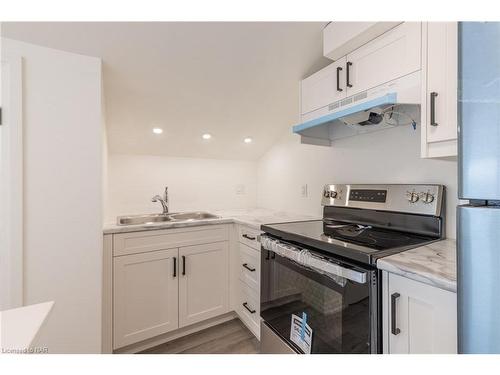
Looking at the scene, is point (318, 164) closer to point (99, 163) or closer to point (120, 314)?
point (99, 163)

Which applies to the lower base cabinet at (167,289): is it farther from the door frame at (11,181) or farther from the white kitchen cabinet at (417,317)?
the white kitchen cabinet at (417,317)

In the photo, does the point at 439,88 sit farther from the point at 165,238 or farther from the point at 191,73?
the point at 165,238

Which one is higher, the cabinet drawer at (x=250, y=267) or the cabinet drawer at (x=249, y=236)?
the cabinet drawer at (x=249, y=236)

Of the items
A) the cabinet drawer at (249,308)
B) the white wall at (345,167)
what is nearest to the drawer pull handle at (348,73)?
the white wall at (345,167)

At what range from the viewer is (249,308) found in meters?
1.77

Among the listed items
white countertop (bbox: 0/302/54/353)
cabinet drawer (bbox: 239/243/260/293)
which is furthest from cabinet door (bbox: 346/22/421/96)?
white countertop (bbox: 0/302/54/353)

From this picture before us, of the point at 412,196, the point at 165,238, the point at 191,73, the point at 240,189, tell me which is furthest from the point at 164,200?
the point at 412,196

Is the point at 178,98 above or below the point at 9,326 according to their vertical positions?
above

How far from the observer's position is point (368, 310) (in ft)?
2.96

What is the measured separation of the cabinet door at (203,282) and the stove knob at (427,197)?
140cm

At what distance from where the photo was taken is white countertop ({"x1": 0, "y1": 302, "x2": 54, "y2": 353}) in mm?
457

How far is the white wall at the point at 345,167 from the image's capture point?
4.35 ft
